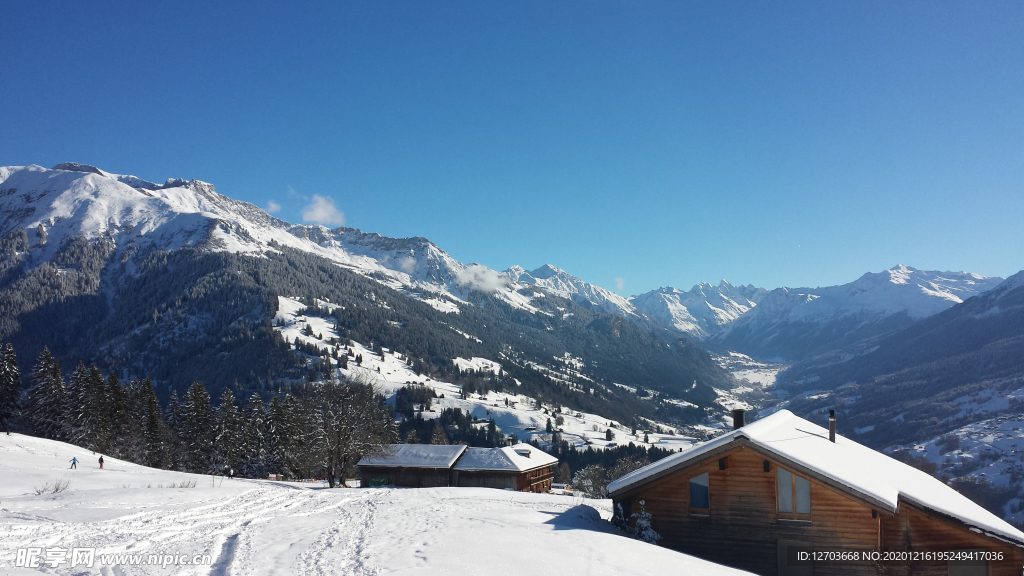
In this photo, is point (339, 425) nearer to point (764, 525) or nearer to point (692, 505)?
point (692, 505)

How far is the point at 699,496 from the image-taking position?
1888 centimetres

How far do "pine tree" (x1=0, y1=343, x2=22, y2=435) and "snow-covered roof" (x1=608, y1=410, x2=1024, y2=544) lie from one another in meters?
71.9

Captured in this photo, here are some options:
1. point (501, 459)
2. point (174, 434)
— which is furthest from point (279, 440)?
point (501, 459)

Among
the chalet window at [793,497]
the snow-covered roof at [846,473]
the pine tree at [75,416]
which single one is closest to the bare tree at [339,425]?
the pine tree at [75,416]

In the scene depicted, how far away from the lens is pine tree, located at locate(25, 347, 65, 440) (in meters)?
59.1

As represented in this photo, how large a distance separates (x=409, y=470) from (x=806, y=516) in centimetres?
4687

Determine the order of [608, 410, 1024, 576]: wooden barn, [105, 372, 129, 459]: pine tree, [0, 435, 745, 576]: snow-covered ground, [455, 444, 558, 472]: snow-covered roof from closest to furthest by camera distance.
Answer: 1. [0, 435, 745, 576]: snow-covered ground
2. [608, 410, 1024, 576]: wooden barn
3. [455, 444, 558, 472]: snow-covered roof
4. [105, 372, 129, 459]: pine tree

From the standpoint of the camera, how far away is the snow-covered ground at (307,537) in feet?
37.6

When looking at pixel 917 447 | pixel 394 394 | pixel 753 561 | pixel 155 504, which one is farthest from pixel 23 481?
pixel 917 447

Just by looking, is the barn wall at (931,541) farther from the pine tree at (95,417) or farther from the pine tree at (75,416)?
the pine tree at (75,416)

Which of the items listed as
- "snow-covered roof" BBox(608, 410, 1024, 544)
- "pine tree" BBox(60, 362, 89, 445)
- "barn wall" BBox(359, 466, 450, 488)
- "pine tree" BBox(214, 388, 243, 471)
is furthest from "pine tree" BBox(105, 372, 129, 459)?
"snow-covered roof" BBox(608, 410, 1024, 544)

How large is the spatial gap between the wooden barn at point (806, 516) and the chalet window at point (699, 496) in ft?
0.12

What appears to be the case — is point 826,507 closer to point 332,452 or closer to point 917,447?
point 332,452

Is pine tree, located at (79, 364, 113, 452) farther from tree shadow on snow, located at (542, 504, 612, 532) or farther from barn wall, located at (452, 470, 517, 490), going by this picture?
tree shadow on snow, located at (542, 504, 612, 532)
